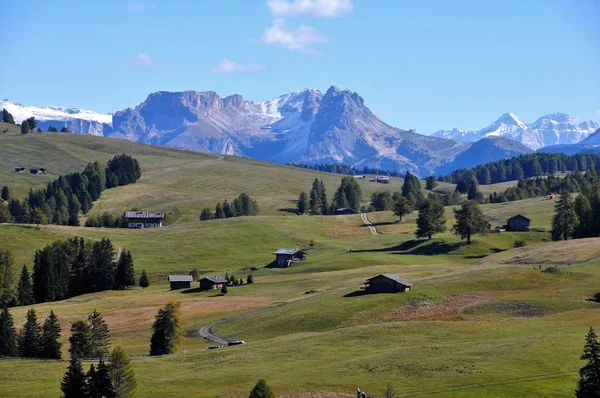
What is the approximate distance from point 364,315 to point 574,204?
9883 cm

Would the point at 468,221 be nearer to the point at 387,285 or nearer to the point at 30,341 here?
the point at 387,285

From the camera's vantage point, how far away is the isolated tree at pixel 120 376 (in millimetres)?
71750

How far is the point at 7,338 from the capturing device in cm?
10112

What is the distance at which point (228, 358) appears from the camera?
86.3m

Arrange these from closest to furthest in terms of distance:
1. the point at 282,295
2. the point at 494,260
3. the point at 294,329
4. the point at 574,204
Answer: the point at 294,329
the point at 282,295
the point at 494,260
the point at 574,204

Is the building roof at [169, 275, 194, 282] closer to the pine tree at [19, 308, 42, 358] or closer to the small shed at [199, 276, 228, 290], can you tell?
the small shed at [199, 276, 228, 290]

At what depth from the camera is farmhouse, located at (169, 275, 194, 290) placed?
161 meters

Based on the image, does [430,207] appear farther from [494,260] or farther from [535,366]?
[535,366]

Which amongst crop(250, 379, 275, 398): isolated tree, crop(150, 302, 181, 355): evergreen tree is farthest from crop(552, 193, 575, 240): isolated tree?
crop(250, 379, 275, 398): isolated tree

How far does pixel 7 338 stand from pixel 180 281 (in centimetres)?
6175

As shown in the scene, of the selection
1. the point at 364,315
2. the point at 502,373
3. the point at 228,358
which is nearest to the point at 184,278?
the point at 364,315

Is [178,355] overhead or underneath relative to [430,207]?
underneath

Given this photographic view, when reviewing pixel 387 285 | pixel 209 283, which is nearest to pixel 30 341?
pixel 387 285

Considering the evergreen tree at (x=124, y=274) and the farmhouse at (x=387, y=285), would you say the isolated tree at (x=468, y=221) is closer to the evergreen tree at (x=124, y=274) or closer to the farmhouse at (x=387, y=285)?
the farmhouse at (x=387, y=285)
